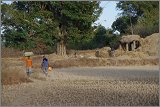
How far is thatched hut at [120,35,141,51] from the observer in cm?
4950

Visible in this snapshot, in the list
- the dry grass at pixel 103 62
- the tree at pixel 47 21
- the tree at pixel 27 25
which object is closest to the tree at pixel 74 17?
the tree at pixel 47 21

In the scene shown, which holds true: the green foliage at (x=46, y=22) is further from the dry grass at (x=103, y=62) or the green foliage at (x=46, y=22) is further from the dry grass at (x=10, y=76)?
the dry grass at (x=10, y=76)

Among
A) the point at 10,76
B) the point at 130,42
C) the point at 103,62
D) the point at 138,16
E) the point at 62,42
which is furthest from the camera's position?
the point at 138,16

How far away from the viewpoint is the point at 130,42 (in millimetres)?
50125

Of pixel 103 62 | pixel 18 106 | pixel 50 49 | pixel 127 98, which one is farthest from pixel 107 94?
pixel 50 49

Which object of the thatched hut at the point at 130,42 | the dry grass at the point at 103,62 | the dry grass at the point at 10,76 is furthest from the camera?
the thatched hut at the point at 130,42

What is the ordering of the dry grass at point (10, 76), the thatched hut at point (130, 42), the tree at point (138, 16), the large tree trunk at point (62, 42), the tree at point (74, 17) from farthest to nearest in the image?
the tree at point (138, 16)
the large tree trunk at point (62, 42)
the thatched hut at point (130, 42)
the tree at point (74, 17)
the dry grass at point (10, 76)

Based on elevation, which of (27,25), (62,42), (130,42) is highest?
(27,25)

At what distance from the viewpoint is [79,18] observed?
46.8m

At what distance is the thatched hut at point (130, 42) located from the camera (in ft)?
162

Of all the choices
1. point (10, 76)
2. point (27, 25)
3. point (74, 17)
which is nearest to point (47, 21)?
point (27, 25)

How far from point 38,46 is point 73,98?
37.7 m

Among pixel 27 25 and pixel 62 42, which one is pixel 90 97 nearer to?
pixel 27 25

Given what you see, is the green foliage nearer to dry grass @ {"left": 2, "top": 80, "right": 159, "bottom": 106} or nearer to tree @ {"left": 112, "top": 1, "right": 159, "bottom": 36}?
tree @ {"left": 112, "top": 1, "right": 159, "bottom": 36}
